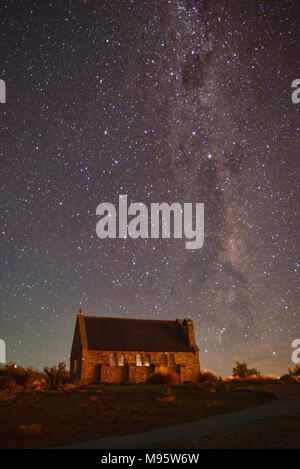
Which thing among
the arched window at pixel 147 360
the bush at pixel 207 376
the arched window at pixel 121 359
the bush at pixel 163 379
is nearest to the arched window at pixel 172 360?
the arched window at pixel 147 360

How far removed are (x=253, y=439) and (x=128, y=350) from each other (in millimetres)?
33585

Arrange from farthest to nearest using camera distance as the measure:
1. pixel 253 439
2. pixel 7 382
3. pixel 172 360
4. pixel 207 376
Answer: pixel 172 360 → pixel 207 376 → pixel 7 382 → pixel 253 439

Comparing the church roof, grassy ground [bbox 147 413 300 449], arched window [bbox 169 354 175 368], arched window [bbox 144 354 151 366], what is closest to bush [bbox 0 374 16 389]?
the church roof

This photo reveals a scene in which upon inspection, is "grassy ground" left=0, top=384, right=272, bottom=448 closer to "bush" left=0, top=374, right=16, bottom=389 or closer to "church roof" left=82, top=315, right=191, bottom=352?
"bush" left=0, top=374, right=16, bottom=389

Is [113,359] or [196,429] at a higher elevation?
[196,429]

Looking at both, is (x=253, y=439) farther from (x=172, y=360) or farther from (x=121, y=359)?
(x=172, y=360)

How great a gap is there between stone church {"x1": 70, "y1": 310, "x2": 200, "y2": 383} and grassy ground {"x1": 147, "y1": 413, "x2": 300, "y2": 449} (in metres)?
30.6

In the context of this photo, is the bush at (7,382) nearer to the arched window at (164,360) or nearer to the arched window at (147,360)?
the arched window at (147,360)

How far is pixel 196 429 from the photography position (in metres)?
11.8

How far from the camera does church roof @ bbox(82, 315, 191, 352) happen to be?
4297 centimetres

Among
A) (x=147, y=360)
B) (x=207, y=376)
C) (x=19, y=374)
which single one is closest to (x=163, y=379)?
(x=147, y=360)

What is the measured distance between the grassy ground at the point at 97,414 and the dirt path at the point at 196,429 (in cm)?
89
